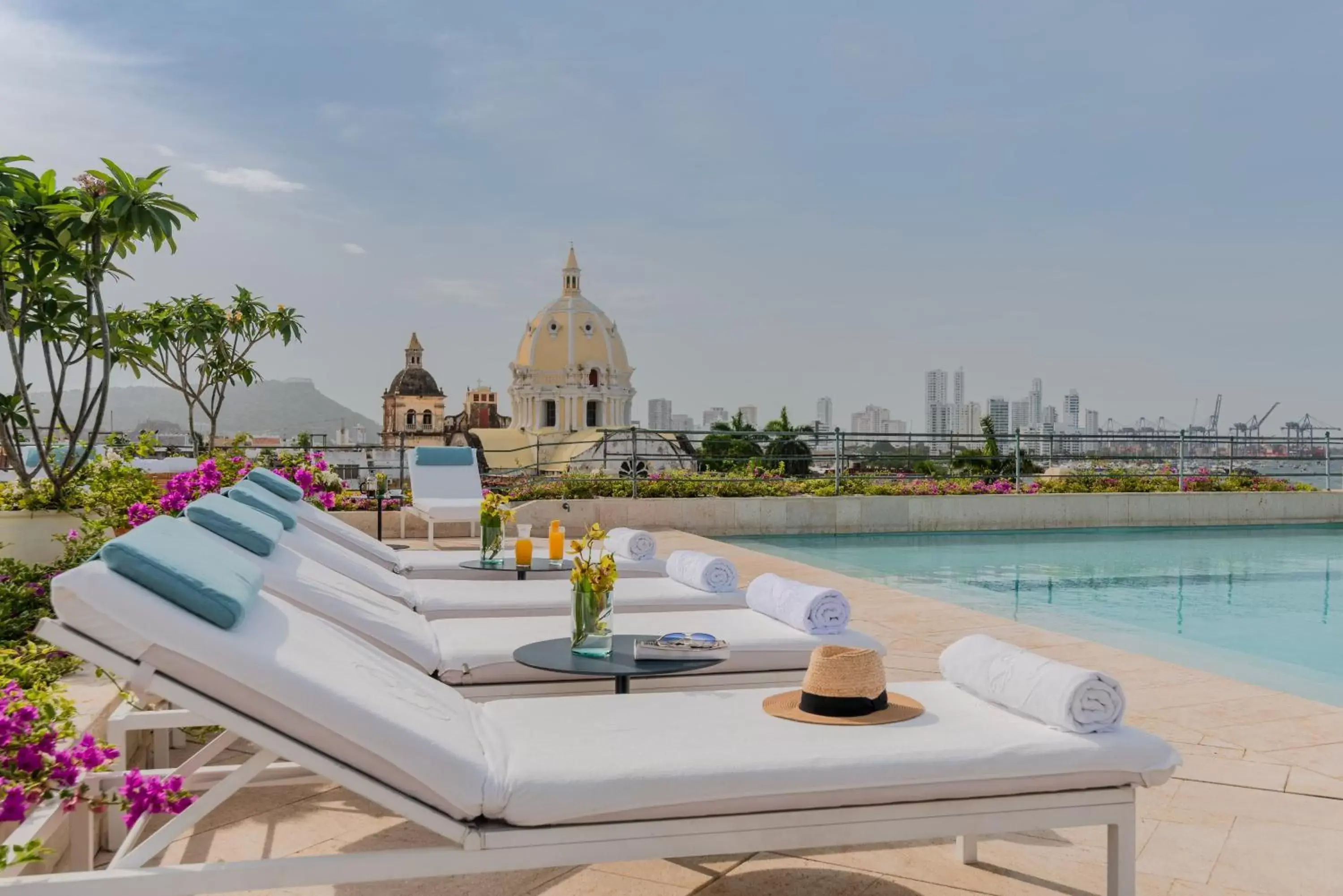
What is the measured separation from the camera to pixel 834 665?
7.41 ft

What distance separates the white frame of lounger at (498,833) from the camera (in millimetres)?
1629

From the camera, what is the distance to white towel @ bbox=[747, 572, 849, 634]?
3.28 metres

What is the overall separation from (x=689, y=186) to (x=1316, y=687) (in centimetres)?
2695

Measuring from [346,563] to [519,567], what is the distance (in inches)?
44.8

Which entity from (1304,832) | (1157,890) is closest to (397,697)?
(1157,890)

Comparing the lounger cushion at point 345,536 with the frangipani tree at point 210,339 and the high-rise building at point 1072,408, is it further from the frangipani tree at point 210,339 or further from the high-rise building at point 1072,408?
the high-rise building at point 1072,408

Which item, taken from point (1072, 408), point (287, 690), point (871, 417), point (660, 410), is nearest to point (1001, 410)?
point (1072, 408)

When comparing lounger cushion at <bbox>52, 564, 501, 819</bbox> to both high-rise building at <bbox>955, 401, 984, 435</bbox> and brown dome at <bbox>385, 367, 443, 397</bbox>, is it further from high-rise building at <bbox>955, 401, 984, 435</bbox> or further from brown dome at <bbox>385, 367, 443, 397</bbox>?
brown dome at <bbox>385, 367, 443, 397</bbox>

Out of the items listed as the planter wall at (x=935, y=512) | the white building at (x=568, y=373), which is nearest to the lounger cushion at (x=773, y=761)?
the planter wall at (x=935, y=512)

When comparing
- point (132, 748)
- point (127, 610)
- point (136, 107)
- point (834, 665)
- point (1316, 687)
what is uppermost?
point (136, 107)

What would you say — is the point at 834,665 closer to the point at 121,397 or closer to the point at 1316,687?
the point at 1316,687

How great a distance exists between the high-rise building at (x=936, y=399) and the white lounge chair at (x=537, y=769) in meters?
78.0

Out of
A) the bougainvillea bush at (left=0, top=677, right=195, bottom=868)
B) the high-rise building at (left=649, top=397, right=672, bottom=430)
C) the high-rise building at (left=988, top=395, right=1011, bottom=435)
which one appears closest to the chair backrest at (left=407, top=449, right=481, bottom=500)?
the bougainvillea bush at (left=0, top=677, right=195, bottom=868)

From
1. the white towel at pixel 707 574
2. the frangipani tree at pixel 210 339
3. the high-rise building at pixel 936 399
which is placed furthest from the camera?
the high-rise building at pixel 936 399
